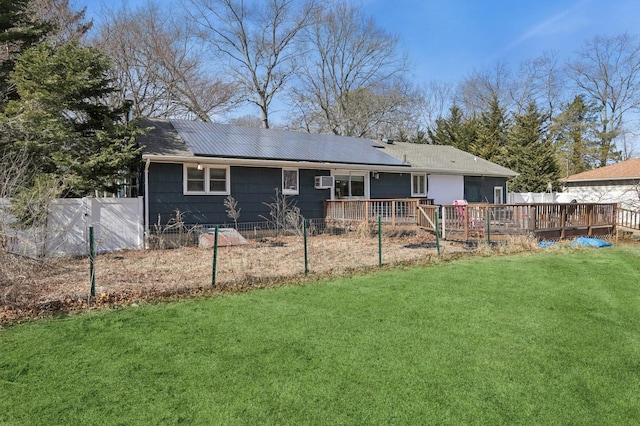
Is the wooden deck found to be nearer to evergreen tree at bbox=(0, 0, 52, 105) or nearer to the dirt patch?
the dirt patch

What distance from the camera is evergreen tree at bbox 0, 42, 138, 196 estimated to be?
10.2 m

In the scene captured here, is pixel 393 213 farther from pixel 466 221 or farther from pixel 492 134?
pixel 492 134

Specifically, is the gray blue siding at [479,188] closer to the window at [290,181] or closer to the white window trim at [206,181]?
the window at [290,181]

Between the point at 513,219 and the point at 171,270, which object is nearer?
the point at 171,270

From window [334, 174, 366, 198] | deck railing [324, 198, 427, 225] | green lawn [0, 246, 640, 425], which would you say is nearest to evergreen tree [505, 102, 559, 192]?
window [334, 174, 366, 198]

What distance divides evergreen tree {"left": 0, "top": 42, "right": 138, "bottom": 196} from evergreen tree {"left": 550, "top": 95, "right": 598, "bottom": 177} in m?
35.4

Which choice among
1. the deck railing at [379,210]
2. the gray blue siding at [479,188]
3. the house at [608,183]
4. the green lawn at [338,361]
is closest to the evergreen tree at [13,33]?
the deck railing at [379,210]

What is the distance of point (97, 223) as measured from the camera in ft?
30.8

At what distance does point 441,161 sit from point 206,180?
37.7ft

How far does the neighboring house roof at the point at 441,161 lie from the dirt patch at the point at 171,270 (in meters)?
6.81

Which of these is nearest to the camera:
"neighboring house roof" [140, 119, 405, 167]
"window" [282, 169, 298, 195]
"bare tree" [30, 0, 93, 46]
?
"neighboring house roof" [140, 119, 405, 167]

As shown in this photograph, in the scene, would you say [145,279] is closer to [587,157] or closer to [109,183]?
[109,183]

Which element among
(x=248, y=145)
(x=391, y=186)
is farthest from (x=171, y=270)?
(x=391, y=186)

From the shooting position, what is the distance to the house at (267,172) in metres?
11.9
